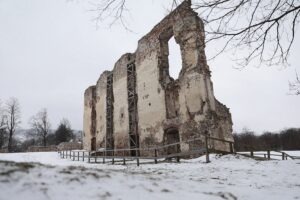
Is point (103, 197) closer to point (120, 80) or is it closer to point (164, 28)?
point (164, 28)

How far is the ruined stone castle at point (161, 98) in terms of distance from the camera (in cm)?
1394

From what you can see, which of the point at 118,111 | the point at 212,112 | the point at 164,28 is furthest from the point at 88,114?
the point at 212,112

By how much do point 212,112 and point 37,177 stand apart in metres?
12.4

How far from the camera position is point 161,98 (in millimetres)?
16406

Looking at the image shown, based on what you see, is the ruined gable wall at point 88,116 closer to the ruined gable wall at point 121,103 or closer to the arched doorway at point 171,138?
the ruined gable wall at point 121,103

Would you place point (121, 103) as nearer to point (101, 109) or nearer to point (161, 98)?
point (101, 109)

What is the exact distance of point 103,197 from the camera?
6.32 feet

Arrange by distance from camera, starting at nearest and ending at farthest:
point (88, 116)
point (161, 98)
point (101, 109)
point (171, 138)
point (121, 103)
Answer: point (171, 138), point (161, 98), point (121, 103), point (101, 109), point (88, 116)

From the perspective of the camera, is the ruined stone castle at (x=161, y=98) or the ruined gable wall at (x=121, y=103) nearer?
the ruined stone castle at (x=161, y=98)

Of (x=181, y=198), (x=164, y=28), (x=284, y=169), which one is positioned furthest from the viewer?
(x=164, y=28)

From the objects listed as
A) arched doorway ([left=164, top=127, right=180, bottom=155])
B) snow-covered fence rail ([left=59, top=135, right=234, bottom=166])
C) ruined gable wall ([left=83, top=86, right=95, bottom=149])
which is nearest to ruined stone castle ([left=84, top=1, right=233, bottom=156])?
arched doorway ([left=164, top=127, right=180, bottom=155])

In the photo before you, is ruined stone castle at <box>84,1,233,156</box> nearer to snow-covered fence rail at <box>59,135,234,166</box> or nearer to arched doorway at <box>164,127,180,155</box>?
arched doorway at <box>164,127,180,155</box>

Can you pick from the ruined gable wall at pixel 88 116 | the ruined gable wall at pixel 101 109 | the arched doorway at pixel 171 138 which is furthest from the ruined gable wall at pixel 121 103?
the ruined gable wall at pixel 88 116

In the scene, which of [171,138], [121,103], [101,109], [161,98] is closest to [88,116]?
[101,109]
